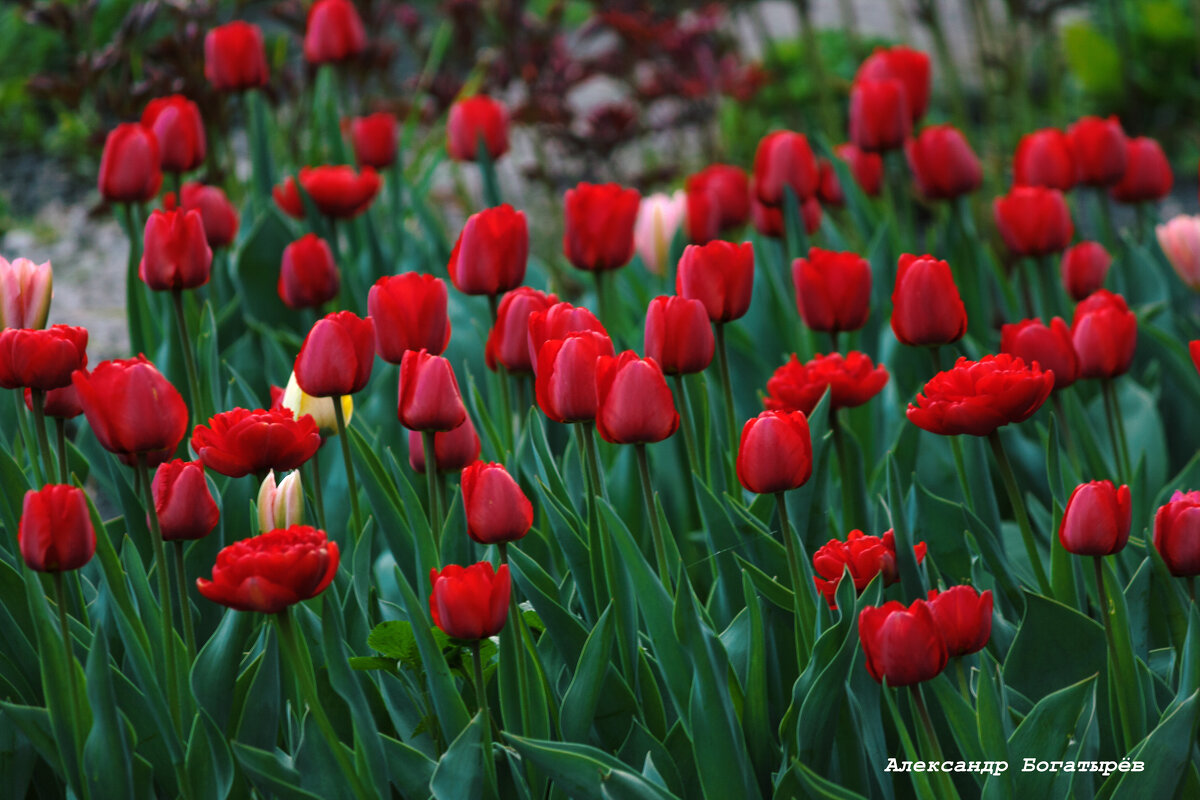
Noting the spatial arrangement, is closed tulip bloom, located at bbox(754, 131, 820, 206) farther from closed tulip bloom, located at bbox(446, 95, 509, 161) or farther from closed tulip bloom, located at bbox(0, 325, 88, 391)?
closed tulip bloom, located at bbox(0, 325, 88, 391)

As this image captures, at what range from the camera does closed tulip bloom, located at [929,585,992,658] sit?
3.03ft

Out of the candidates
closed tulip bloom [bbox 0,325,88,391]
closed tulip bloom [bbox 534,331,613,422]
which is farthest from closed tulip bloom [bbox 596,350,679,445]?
closed tulip bloom [bbox 0,325,88,391]

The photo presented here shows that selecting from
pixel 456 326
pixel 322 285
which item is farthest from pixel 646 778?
pixel 456 326

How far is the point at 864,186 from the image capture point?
2.48 meters

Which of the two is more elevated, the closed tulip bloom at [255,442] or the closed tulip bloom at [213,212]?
the closed tulip bloom at [213,212]

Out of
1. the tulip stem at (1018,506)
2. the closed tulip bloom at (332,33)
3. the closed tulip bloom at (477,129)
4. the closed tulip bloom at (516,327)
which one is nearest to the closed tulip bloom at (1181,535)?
the tulip stem at (1018,506)

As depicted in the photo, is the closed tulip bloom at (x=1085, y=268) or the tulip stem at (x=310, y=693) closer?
the tulip stem at (x=310, y=693)

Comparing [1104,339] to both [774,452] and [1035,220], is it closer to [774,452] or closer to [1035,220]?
[1035,220]

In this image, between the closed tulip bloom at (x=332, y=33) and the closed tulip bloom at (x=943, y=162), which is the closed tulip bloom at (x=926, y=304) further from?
the closed tulip bloom at (x=332, y=33)

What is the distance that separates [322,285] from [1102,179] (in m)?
1.48

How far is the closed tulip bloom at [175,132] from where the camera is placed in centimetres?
184

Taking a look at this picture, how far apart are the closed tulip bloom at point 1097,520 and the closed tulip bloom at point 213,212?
58.9 inches

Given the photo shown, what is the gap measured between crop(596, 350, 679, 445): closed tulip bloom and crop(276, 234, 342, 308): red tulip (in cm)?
85

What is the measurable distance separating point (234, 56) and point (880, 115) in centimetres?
130
